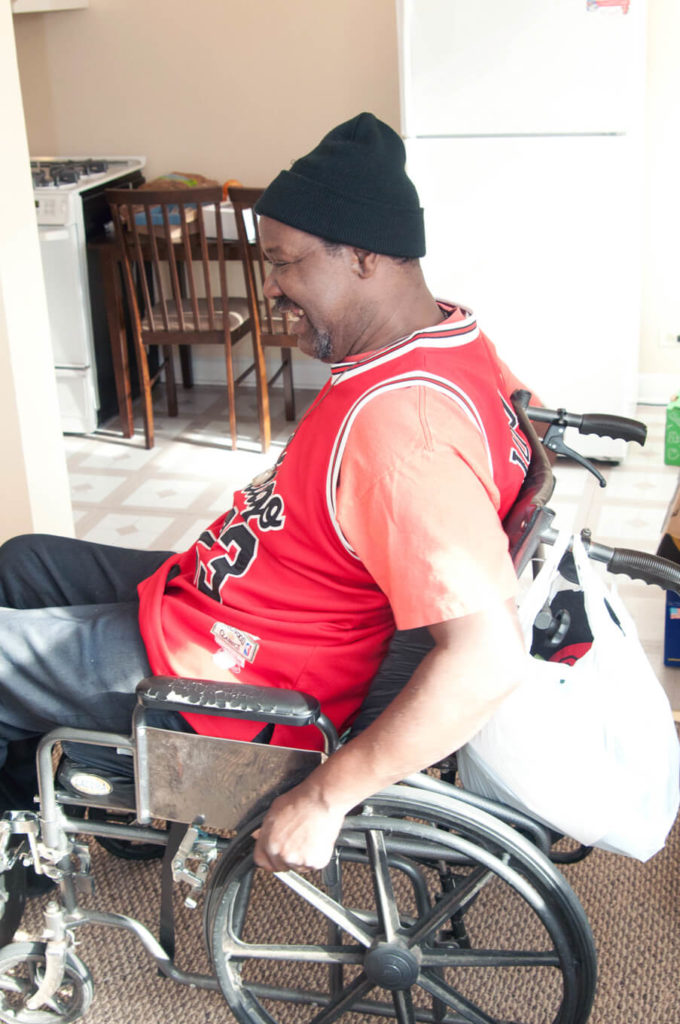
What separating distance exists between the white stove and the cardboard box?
204cm

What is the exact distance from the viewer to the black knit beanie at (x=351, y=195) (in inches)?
47.9

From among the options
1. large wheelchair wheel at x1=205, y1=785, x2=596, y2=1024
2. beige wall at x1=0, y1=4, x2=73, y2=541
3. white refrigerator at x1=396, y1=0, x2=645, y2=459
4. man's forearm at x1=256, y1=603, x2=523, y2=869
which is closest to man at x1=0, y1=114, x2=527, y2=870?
man's forearm at x1=256, y1=603, x2=523, y2=869

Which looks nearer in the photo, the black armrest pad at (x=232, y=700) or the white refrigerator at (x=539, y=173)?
the black armrest pad at (x=232, y=700)

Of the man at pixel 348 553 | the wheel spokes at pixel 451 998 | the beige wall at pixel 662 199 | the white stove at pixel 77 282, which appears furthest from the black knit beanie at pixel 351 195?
the beige wall at pixel 662 199

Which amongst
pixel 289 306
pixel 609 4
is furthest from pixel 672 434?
pixel 289 306

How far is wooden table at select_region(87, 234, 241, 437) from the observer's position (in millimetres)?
3561

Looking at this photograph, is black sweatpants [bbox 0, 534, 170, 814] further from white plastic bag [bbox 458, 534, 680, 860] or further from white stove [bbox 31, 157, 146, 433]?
white stove [bbox 31, 157, 146, 433]

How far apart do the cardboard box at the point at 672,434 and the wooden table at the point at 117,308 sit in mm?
1534

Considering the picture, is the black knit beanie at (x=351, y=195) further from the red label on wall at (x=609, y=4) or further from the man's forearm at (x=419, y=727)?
the red label on wall at (x=609, y=4)

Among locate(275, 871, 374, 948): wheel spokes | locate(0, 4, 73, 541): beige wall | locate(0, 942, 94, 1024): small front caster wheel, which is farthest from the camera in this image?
locate(0, 4, 73, 541): beige wall

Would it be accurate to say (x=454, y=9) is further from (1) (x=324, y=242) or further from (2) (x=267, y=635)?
(2) (x=267, y=635)

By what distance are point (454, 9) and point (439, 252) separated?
70 cm

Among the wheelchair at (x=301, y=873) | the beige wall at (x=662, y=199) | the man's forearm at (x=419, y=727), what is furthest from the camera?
the beige wall at (x=662, y=199)

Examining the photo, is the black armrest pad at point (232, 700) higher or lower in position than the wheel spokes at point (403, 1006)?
higher
